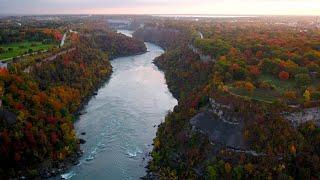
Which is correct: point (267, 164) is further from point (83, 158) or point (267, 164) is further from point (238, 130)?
point (83, 158)

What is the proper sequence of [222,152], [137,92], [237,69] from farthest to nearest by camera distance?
[137,92]
[237,69]
[222,152]

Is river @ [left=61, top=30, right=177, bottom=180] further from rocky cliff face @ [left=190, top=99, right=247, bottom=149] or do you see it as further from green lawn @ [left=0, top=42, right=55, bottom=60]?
green lawn @ [left=0, top=42, right=55, bottom=60]

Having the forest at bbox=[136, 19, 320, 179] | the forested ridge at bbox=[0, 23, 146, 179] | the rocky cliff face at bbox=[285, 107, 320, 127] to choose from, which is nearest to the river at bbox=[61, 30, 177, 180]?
the forested ridge at bbox=[0, 23, 146, 179]

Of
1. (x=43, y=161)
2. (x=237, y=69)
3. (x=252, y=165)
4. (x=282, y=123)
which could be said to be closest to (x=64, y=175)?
(x=43, y=161)

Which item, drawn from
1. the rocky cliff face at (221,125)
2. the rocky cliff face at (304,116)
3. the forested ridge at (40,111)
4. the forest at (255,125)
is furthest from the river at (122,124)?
the rocky cliff face at (304,116)

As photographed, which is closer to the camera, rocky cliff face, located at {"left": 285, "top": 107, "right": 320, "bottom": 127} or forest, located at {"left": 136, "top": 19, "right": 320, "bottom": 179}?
forest, located at {"left": 136, "top": 19, "right": 320, "bottom": 179}
